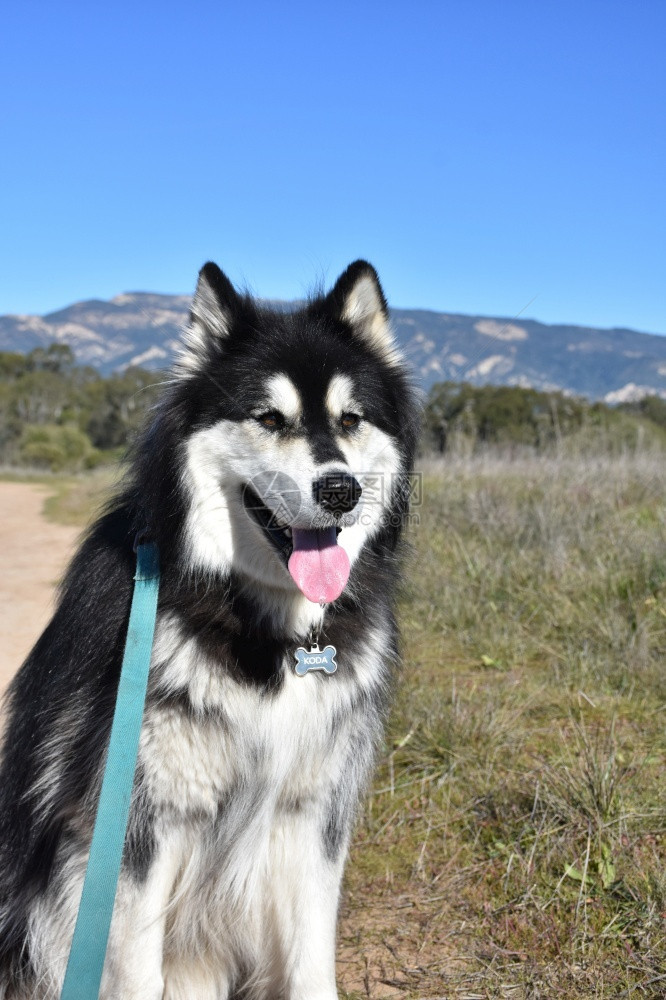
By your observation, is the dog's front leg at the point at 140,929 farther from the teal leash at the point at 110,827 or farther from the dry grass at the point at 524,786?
the dry grass at the point at 524,786

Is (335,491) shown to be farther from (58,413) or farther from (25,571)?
(58,413)

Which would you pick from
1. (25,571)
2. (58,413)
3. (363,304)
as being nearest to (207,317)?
(363,304)

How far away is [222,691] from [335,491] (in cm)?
65

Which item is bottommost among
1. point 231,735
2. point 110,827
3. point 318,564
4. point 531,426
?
point 531,426

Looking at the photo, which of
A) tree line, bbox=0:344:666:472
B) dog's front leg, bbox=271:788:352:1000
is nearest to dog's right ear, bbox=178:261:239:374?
tree line, bbox=0:344:666:472

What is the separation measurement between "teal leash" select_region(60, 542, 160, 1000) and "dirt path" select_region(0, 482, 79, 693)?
1330 mm

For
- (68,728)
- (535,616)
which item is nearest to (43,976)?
(68,728)

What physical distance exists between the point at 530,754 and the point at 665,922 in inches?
44.4

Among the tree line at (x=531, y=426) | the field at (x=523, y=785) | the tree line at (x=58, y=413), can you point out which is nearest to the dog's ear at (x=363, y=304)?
the field at (x=523, y=785)

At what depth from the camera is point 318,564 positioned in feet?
8.07

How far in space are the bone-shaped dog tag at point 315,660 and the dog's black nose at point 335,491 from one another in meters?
0.41

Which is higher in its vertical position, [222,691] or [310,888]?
[222,691]

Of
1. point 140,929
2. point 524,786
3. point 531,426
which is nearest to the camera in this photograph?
point 140,929

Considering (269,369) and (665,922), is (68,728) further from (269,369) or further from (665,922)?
(665,922)
